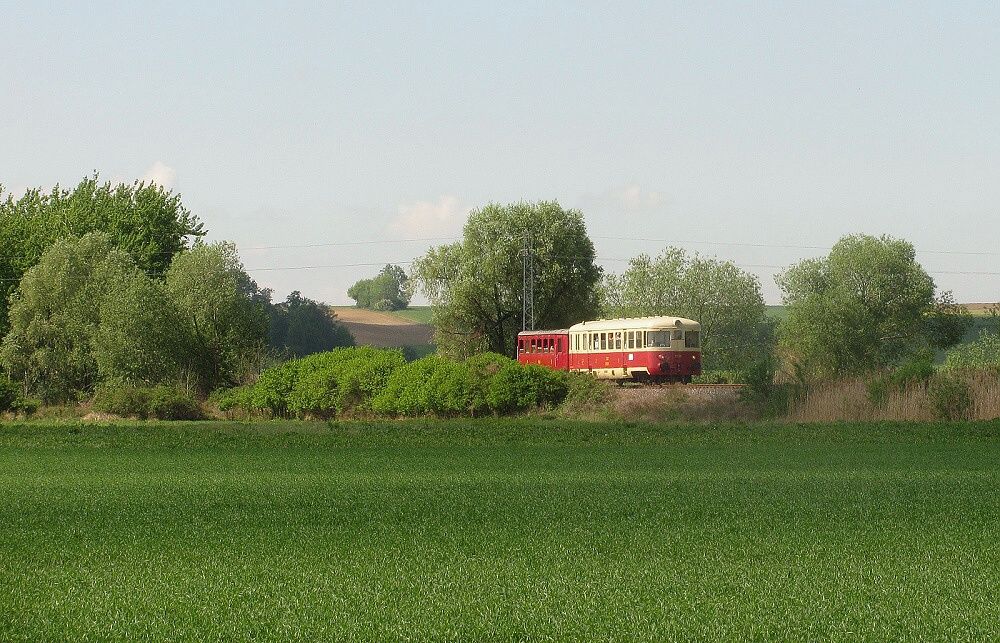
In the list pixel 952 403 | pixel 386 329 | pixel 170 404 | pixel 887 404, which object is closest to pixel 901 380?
pixel 887 404

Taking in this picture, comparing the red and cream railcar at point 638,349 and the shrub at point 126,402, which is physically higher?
the red and cream railcar at point 638,349

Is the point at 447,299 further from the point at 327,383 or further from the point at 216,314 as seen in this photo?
the point at 327,383

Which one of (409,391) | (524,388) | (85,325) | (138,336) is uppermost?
(85,325)

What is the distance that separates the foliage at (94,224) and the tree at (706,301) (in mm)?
32791

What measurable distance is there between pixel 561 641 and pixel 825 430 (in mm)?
30104

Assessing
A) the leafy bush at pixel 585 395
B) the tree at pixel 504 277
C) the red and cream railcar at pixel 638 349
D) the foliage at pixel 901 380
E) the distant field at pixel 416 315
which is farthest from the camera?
the distant field at pixel 416 315

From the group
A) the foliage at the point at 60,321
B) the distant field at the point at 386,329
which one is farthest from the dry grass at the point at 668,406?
the distant field at the point at 386,329

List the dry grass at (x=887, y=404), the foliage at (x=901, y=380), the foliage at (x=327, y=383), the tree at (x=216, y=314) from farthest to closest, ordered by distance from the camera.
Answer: the tree at (x=216, y=314)
the foliage at (x=327, y=383)
the foliage at (x=901, y=380)
the dry grass at (x=887, y=404)

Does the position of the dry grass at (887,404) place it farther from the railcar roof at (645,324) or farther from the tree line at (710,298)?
the railcar roof at (645,324)

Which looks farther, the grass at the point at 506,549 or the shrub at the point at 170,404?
the shrub at the point at 170,404

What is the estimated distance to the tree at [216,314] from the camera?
64938 mm

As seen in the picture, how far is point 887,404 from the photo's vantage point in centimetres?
4347

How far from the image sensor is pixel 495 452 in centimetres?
3450

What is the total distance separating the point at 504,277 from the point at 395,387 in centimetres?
2354
